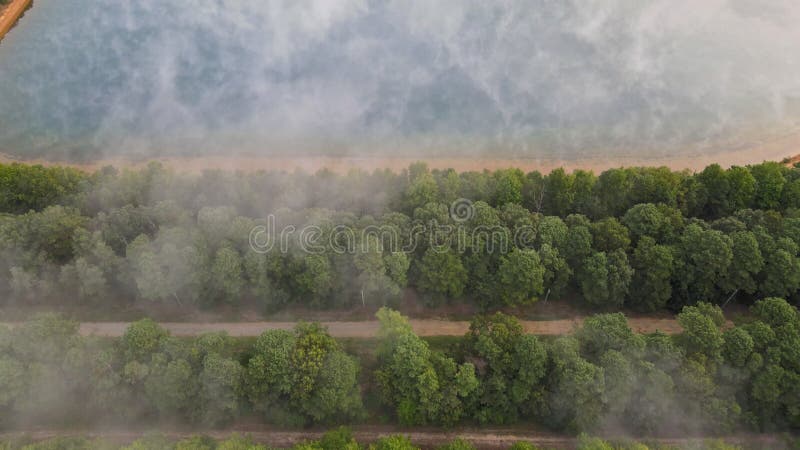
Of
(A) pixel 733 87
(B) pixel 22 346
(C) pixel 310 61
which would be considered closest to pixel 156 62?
(C) pixel 310 61

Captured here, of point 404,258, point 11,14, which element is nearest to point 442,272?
point 404,258

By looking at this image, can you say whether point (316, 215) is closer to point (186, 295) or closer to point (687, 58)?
point (186, 295)

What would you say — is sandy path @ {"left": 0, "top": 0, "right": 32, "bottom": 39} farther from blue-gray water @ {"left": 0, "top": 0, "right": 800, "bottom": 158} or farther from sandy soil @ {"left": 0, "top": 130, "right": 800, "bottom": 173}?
sandy soil @ {"left": 0, "top": 130, "right": 800, "bottom": 173}

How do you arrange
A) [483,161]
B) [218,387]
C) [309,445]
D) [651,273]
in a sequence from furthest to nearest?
[483,161]
[651,273]
[218,387]
[309,445]

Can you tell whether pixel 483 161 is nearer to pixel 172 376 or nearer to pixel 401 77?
pixel 401 77

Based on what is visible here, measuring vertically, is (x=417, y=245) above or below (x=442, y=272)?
above

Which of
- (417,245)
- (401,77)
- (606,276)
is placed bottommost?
(606,276)
